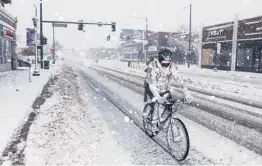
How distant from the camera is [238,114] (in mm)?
9766

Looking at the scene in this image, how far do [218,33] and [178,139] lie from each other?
41.8 meters

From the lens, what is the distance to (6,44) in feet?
103

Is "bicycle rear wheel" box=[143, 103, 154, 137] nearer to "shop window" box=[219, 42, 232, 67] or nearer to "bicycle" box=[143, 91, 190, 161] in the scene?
"bicycle" box=[143, 91, 190, 161]

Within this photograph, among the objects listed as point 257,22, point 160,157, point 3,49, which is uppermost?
point 257,22

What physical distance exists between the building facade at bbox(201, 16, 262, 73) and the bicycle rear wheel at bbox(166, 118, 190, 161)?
3040 cm

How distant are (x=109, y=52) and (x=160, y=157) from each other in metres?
157

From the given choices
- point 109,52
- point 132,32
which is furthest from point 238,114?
point 109,52

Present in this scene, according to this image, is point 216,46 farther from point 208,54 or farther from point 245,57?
point 245,57

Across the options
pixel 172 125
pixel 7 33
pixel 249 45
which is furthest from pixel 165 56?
pixel 249 45

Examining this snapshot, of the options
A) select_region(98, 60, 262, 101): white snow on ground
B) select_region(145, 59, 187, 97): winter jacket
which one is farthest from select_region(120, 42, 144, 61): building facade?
select_region(145, 59, 187, 97): winter jacket

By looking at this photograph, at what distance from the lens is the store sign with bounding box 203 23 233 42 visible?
42075mm

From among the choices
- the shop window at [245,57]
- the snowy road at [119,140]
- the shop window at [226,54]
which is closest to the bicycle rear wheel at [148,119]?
the snowy road at [119,140]

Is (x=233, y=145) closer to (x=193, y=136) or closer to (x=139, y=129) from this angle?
Result: (x=193, y=136)

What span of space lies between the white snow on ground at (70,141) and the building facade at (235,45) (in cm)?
2870
